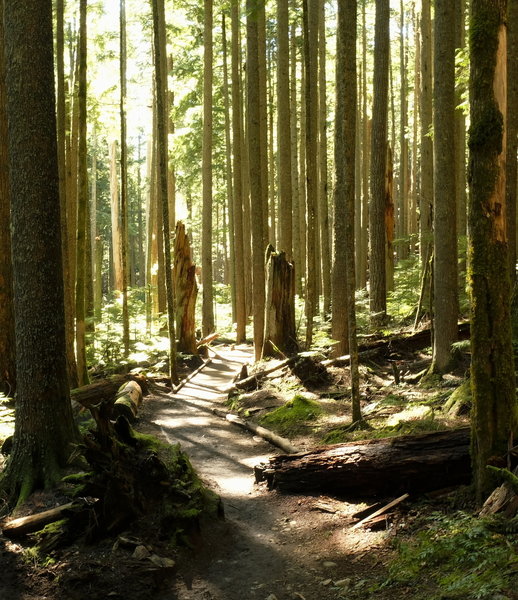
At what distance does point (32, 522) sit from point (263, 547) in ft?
6.88

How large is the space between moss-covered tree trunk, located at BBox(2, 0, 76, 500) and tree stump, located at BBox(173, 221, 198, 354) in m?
9.99

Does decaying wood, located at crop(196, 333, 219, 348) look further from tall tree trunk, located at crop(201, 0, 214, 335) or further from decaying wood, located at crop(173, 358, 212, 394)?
tall tree trunk, located at crop(201, 0, 214, 335)

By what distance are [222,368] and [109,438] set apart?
33.2 feet

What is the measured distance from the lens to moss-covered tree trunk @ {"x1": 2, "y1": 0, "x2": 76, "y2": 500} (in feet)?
20.5

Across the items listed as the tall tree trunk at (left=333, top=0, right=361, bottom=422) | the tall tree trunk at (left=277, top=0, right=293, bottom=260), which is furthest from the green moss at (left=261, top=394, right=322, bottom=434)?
the tall tree trunk at (left=277, top=0, right=293, bottom=260)

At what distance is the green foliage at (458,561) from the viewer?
147 inches

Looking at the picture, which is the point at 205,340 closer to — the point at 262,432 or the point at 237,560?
the point at 262,432

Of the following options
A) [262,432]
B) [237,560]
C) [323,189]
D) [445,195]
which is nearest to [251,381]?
[262,432]

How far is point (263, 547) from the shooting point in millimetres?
5605

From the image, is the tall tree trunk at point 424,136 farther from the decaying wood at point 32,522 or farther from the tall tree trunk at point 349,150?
the decaying wood at point 32,522

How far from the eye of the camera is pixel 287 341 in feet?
43.3

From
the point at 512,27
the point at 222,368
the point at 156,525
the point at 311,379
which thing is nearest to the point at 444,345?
the point at 311,379

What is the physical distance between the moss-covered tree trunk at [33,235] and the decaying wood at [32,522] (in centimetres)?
72

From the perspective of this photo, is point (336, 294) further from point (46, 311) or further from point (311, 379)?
point (46, 311)
